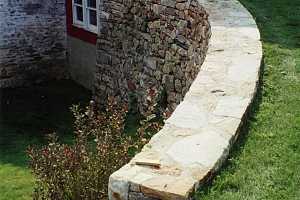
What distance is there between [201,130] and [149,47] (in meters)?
5.09

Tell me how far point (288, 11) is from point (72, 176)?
16.3 feet

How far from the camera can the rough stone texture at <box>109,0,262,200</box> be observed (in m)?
3.42

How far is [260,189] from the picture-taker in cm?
360

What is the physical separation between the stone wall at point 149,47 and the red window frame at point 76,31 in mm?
840

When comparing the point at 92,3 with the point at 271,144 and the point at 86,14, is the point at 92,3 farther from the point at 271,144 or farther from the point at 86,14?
the point at 271,144

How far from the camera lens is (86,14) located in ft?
39.4

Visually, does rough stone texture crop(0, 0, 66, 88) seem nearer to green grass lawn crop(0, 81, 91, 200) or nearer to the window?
green grass lawn crop(0, 81, 91, 200)

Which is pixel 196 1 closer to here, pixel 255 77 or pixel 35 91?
pixel 255 77

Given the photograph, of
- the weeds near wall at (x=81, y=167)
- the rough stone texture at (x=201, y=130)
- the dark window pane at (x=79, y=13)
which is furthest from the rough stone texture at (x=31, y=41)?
the weeds near wall at (x=81, y=167)

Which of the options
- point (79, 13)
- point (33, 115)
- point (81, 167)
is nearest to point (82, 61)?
point (79, 13)

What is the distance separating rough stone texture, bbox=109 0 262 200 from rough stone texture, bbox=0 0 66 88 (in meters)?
7.33

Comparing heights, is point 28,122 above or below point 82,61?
below

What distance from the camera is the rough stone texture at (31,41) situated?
1258 cm

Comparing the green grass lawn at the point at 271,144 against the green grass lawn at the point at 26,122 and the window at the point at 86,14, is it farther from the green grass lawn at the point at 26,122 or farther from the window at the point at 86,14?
the window at the point at 86,14
